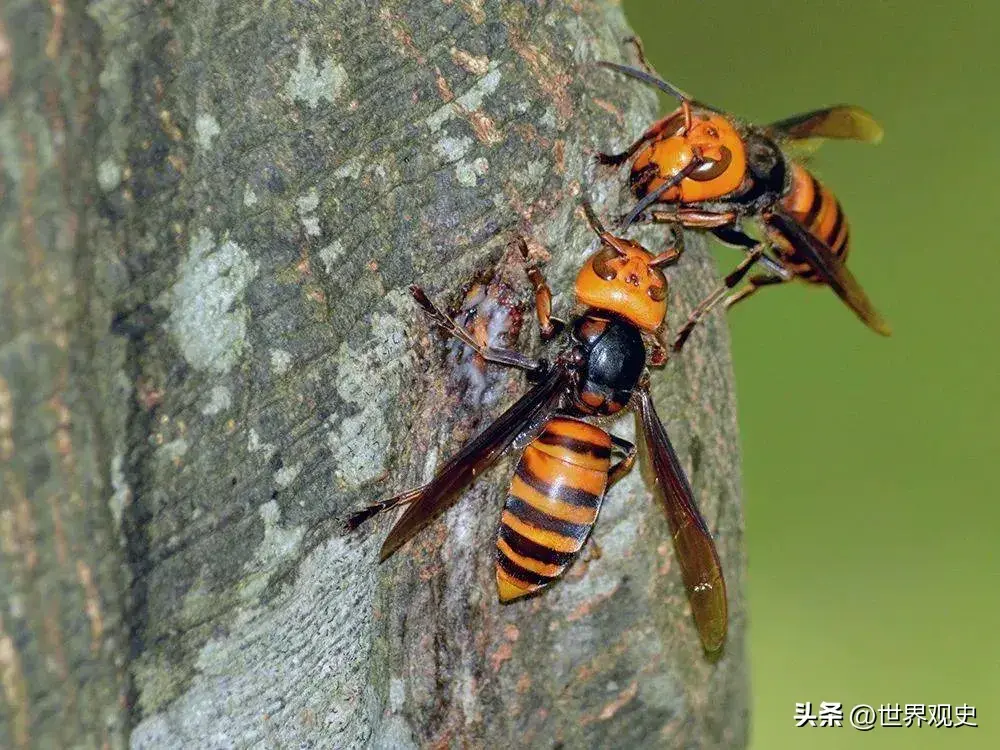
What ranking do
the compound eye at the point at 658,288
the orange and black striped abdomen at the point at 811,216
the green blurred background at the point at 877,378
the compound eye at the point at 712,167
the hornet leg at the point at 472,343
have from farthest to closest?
the green blurred background at the point at 877,378
the orange and black striped abdomen at the point at 811,216
the compound eye at the point at 712,167
the compound eye at the point at 658,288
the hornet leg at the point at 472,343

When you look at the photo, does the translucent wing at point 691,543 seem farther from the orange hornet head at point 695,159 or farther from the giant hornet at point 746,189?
the orange hornet head at point 695,159

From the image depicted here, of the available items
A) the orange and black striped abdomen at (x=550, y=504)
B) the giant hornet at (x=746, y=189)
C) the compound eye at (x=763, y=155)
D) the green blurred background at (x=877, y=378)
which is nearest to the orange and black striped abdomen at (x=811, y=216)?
the giant hornet at (x=746, y=189)

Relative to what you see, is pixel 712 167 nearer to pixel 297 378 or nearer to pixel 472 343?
pixel 472 343

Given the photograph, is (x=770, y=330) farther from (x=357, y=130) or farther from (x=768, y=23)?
(x=357, y=130)

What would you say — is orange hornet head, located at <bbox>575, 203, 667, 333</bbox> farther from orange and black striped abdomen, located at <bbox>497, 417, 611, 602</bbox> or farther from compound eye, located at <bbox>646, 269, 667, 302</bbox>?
orange and black striped abdomen, located at <bbox>497, 417, 611, 602</bbox>

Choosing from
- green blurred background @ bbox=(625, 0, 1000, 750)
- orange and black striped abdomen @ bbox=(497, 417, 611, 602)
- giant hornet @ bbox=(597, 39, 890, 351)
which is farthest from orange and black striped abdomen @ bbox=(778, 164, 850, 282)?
orange and black striped abdomen @ bbox=(497, 417, 611, 602)

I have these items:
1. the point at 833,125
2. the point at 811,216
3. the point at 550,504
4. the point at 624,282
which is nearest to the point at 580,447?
the point at 550,504
